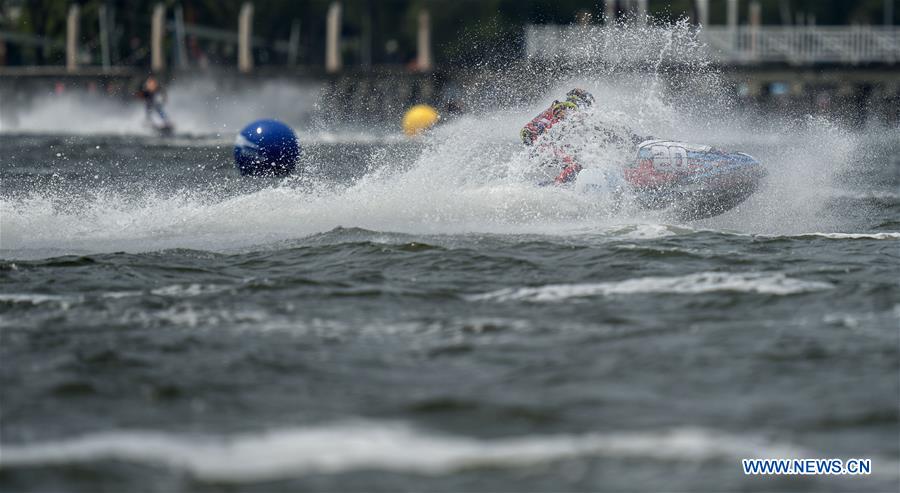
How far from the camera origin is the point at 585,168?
15398mm

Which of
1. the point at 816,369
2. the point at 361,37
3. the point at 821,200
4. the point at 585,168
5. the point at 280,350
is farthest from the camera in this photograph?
the point at 361,37

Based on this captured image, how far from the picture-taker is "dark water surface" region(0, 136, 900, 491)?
6523mm

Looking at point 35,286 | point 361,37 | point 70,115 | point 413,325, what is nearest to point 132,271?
point 35,286

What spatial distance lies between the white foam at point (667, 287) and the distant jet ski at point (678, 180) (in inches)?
164

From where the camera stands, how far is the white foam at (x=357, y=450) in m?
6.46

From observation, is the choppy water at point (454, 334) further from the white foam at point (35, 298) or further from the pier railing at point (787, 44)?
the pier railing at point (787, 44)

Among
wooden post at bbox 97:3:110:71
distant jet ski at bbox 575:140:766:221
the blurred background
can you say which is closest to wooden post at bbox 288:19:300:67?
the blurred background

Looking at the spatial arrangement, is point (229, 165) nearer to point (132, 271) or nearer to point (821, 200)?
point (821, 200)

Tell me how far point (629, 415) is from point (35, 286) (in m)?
5.82

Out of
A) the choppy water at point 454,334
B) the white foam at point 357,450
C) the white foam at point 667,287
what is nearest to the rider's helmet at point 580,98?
the choppy water at point 454,334

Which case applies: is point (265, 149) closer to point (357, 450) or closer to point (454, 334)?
point (454, 334)

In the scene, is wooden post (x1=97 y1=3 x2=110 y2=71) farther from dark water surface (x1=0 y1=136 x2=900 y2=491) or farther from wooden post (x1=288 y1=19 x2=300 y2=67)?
dark water surface (x1=0 y1=136 x2=900 y2=491)

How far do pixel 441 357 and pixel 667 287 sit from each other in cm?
286

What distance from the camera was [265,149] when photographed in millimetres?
19781
